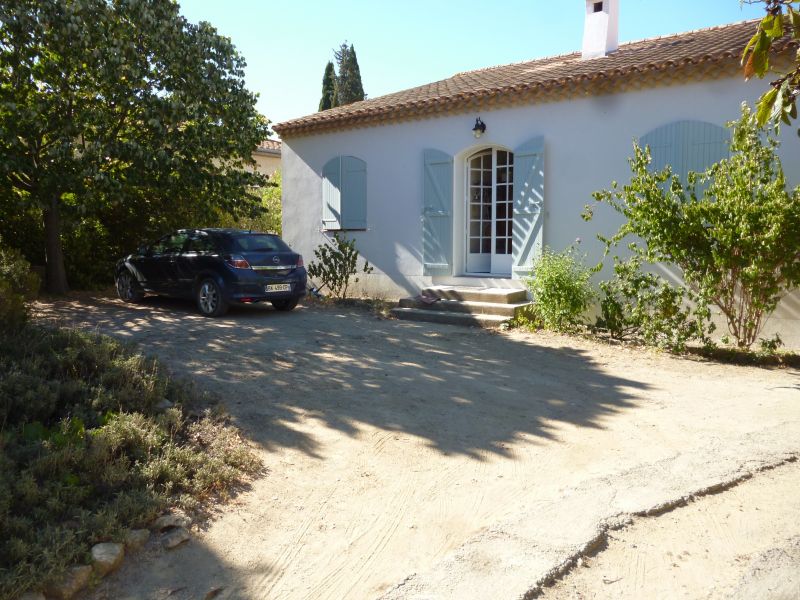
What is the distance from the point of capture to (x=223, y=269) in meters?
10.2

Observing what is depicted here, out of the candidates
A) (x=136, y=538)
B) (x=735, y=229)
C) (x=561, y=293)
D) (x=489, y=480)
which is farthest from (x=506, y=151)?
(x=136, y=538)

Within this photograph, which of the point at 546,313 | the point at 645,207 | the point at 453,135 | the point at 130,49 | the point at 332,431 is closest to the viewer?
the point at 332,431

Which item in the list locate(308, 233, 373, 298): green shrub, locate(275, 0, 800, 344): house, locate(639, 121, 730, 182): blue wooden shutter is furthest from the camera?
locate(308, 233, 373, 298): green shrub

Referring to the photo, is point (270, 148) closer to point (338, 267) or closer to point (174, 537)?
point (338, 267)

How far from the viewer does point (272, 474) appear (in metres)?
4.27

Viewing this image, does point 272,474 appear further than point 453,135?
No

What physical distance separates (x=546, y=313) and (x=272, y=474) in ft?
20.5

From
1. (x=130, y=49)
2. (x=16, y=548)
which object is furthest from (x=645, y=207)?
(x=130, y=49)

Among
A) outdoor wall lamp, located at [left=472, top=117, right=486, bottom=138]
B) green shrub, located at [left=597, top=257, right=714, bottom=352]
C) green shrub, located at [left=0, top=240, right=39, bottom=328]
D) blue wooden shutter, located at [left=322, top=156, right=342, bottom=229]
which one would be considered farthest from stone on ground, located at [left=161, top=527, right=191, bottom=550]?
blue wooden shutter, located at [left=322, top=156, right=342, bottom=229]

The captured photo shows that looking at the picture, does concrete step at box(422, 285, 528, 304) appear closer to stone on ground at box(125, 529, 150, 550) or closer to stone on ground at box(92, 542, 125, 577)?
stone on ground at box(125, 529, 150, 550)

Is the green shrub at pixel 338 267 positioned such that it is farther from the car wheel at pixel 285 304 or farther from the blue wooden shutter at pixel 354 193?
the car wheel at pixel 285 304

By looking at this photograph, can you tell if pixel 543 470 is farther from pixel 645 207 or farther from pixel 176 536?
pixel 645 207

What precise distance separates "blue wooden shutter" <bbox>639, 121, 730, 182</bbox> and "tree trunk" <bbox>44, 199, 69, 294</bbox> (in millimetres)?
10481

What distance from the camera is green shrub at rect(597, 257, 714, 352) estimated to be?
26.7 feet
